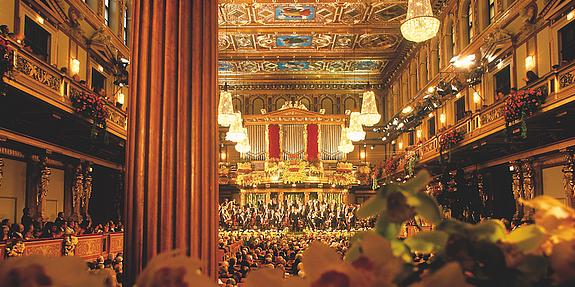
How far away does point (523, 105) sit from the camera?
11.4 m

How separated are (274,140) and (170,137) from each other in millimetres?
27981

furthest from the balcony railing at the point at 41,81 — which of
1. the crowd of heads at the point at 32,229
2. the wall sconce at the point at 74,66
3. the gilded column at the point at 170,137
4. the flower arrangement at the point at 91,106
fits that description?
the gilded column at the point at 170,137

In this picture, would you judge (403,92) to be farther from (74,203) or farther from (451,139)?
(74,203)

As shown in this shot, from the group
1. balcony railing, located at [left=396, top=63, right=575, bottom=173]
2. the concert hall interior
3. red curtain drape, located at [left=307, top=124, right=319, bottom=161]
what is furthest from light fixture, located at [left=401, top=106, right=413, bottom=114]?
red curtain drape, located at [left=307, top=124, right=319, bottom=161]

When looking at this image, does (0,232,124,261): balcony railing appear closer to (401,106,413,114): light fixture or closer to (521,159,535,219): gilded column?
(521,159,535,219): gilded column

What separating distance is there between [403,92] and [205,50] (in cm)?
2501

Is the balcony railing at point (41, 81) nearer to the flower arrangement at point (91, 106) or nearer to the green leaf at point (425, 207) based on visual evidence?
the flower arrangement at point (91, 106)

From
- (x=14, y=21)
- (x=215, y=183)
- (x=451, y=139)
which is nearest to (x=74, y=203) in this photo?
(x=14, y=21)

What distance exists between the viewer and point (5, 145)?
12.9m

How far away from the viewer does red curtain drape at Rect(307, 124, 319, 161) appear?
30469 mm

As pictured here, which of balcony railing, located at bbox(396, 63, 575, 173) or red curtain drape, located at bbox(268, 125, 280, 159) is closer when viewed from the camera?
balcony railing, located at bbox(396, 63, 575, 173)

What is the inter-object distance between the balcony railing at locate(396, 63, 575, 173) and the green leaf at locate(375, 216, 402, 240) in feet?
34.0

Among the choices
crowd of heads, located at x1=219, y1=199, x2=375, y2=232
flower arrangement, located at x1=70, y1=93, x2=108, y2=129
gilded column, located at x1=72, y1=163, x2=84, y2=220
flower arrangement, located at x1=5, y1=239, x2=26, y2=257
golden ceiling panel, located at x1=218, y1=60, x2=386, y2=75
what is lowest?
crowd of heads, located at x1=219, y1=199, x2=375, y2=232

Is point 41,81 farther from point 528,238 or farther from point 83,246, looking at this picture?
point 528,238
